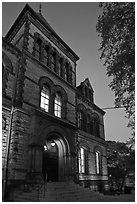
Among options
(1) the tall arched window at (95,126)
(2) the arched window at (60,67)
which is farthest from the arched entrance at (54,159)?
(1) the tall arched window at (95,126)

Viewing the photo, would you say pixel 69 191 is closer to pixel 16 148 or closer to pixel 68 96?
pixel 16 148

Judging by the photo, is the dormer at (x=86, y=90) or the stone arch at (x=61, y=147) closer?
the stone arch at (x=61, y=147)

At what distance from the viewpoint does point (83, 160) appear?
1794 cm

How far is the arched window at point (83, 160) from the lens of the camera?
56.7ft

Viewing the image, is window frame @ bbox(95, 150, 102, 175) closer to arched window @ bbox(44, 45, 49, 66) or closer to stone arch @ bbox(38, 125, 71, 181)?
stone arch @ bbox(38, 125, 71, 181)

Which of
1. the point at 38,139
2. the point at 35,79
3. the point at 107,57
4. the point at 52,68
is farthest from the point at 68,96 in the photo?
the point at 107,57

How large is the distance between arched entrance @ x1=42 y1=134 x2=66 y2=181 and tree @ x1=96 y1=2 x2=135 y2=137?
691 centimetres

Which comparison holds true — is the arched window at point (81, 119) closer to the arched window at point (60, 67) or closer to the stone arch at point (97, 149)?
the stone arch at point (97, 149)

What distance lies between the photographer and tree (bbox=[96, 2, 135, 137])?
8.64 m

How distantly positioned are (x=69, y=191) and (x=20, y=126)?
5.40m

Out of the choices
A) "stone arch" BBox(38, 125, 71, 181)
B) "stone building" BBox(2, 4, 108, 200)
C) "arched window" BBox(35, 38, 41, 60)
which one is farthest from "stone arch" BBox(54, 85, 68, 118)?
"arched window" BBox(35, 38, 41, 60)

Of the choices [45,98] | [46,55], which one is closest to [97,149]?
[45,98]

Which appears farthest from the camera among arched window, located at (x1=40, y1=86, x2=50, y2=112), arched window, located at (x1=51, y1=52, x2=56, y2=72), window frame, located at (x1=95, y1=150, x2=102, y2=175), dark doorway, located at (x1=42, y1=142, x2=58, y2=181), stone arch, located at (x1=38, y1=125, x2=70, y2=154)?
window frame, located at (x1=95, y1=150, x2=102, y2=175)

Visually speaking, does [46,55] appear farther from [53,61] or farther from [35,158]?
[35,158]
